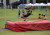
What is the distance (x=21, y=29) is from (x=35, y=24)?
1.24 m

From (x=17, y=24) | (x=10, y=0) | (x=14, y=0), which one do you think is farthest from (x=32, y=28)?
(x=10, y=0)

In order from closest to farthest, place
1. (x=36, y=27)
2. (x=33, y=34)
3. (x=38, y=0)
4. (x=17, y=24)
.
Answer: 1. (x=33, y=34)
2. (x=17, y=24)
3. (x=36, y=27)
4. (x=38, y=0)

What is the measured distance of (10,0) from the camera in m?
61.1

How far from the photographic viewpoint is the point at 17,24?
1108 cm

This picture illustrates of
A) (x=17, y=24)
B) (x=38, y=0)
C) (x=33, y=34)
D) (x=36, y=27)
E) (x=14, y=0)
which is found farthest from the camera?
(x=38, y=0)

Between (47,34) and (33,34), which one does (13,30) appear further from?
(47,34)

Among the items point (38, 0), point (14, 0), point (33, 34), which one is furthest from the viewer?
point (38, 0)

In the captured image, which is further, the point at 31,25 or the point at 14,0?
the point at 14,0

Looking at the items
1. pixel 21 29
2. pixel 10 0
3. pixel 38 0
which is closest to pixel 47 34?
pixel 21 29

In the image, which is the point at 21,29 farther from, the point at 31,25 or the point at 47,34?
the point at 47,34

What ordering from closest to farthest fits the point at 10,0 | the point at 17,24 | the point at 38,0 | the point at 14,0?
the point at 17,24
the point at 14,0
the point at 10,0
the point at 38,0

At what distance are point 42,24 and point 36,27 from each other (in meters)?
0.57

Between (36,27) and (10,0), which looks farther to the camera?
(10,0)

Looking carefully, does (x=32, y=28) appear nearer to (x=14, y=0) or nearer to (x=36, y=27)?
(x=36, y=27)
